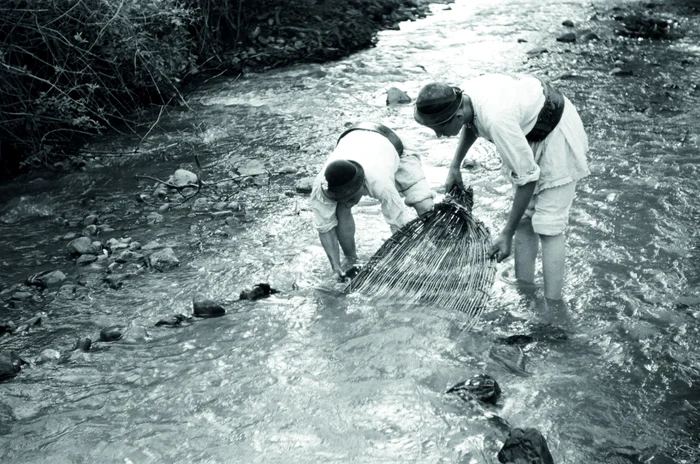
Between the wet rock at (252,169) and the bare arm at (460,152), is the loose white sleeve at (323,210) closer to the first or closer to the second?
the bare arm at (460,152)

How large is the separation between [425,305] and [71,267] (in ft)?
8.98

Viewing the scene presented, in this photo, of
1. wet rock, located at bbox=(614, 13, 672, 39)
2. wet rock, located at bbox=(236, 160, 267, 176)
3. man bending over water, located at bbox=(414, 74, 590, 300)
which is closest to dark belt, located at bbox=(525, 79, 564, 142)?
man bending over water, located at bbox=(414, 74, 590, 300)

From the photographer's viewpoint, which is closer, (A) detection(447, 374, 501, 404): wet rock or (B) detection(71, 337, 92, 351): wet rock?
(A) detection(447, 374, 501, 404): wet rock

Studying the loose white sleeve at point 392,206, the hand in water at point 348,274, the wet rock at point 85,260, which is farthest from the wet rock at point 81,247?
the loose white sleeve at point 392,206

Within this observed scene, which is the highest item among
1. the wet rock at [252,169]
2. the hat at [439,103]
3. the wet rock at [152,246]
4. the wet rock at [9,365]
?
the hat at [439,103]

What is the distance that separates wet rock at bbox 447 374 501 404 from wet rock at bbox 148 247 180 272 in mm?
2476

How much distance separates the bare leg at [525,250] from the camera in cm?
432

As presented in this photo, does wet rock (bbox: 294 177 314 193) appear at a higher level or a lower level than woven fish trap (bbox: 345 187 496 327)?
lower

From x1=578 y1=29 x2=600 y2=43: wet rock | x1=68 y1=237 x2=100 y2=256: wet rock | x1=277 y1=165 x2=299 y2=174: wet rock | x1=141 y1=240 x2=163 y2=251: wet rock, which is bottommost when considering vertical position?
x1=578 y1=29 x2=600 y2=43: wet rock

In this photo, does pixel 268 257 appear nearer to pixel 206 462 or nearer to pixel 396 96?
pixel 206 462

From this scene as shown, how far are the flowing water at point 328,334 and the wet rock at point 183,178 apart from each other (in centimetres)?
31

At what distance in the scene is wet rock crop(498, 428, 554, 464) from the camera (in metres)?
3.04

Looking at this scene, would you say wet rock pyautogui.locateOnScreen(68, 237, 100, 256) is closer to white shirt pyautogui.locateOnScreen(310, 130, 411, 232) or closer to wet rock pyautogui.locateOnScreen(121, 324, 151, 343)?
wet rock pyautogui.locateOnScreen(121, 324, 151, 343)

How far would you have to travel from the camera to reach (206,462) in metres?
3.29
